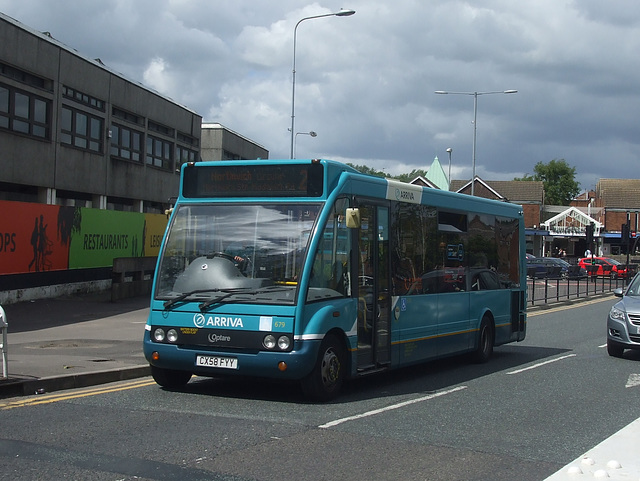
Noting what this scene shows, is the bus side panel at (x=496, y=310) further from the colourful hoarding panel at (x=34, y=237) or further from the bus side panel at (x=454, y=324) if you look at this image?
the colourful hoarding panel at (x=34, y=237)

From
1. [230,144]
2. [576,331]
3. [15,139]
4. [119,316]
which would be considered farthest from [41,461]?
[230,144]

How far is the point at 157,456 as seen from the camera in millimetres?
6383

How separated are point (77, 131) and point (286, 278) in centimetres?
2277

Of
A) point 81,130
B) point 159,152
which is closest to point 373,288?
point 81,130

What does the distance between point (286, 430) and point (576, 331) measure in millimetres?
14901

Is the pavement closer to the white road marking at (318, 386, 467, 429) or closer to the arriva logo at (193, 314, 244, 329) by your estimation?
Answer: the arriva logo at (193, 314, 244, 329)

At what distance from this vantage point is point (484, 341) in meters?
14.0

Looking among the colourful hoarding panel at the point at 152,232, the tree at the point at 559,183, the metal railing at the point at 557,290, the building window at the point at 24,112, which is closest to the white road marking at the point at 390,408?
the colourful hoarding panel at the point at 152,232

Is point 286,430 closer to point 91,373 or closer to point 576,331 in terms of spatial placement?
point 91,373

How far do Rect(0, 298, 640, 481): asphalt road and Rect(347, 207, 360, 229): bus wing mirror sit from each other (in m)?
2.07

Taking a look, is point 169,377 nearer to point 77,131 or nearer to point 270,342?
point 270,342

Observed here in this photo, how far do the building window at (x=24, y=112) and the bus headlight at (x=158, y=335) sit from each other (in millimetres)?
17807

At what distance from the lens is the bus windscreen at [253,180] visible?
374 inches

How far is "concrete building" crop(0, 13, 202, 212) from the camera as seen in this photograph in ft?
83.1
